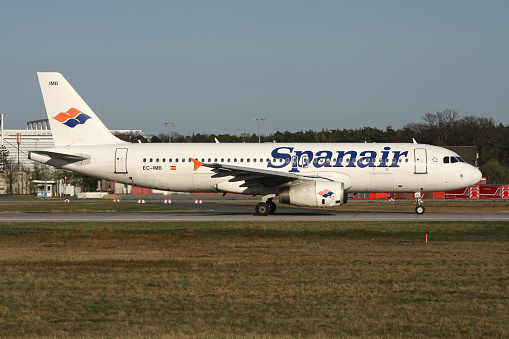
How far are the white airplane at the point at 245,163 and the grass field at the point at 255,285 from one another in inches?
410

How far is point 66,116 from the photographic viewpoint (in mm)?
36719

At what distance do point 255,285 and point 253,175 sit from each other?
65.6 ft

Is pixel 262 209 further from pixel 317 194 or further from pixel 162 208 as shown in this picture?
pixel 162 208

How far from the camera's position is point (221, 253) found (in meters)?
18.7

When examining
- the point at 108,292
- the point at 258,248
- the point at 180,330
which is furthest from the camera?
the point at 258,248

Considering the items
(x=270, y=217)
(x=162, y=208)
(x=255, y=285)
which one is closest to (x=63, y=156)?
(x=162, y=208)

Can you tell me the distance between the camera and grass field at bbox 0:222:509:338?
9578 millimetres

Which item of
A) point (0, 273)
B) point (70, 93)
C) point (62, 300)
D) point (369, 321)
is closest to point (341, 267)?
point (369, 321)

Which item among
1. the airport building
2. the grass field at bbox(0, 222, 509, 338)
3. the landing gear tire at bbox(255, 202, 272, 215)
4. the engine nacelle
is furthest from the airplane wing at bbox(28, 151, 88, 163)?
the airport building

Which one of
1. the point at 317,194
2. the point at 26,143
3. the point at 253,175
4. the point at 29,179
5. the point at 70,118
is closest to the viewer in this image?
the point at 317,194

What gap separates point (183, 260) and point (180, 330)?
7.91 meters

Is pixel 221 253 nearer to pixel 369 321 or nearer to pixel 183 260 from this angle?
pixel 183 260

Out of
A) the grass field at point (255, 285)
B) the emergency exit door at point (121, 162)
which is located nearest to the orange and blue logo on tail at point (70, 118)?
the emergency exit door at point (121, 162)

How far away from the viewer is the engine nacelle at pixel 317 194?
105 ft
